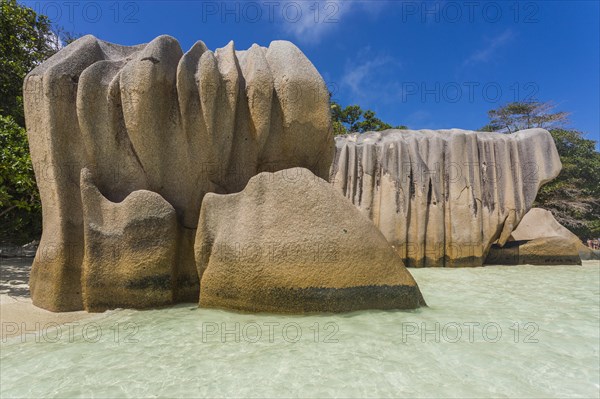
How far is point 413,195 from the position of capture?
24.2ft

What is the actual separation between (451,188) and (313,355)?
20.9 ft

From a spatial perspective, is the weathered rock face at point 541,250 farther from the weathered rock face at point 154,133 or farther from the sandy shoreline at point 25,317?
the sandy shoreline at point 25,317

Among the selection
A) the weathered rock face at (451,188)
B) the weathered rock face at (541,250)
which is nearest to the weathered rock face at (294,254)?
the weathered rock face at (451,188)

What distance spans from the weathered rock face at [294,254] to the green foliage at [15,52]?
6.27 m

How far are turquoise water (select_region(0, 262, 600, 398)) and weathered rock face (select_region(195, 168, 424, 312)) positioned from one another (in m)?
0.13

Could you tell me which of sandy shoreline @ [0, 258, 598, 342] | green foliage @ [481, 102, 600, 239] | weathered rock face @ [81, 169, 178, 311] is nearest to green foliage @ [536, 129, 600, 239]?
green foliage @ [481, 102, 600, 239]

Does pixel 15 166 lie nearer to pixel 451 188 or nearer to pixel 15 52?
pixel 15 52

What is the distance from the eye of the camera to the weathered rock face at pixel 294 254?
2.63 m

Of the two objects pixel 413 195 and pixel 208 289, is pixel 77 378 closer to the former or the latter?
pixel 208 289

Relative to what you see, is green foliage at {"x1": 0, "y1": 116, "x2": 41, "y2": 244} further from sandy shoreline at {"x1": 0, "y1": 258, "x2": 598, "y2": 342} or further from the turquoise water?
the turquoise water

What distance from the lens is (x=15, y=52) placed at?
707cm

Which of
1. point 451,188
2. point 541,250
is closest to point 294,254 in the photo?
point 451,188

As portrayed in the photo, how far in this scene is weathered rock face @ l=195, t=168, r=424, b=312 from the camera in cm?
263

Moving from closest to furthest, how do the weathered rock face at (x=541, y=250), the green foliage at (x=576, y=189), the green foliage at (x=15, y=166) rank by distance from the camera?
1. the green foliage at (x=15, y=166)
2. the weathered rock face at (x=541, y=250)
3. the green foliage at (x=576, y=189)
